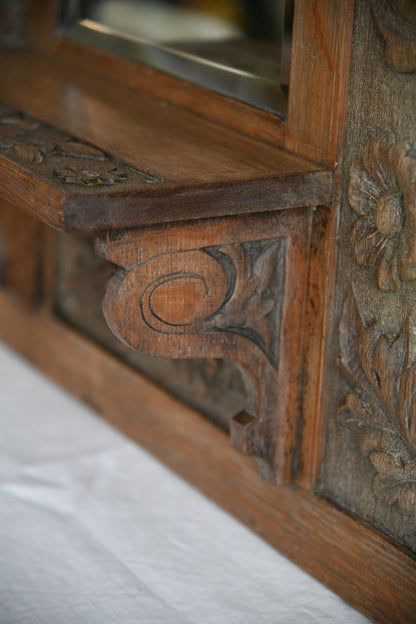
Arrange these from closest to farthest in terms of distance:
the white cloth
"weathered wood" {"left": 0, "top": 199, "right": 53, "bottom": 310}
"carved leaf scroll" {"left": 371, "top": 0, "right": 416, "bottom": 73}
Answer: "carved leaf scroll" {"left": 371, "top": 0, "right": 416, "bottom": 73}
the white cloth
"weathered wood" {"left": 0, "top": 199, "right": 53, "bottom": 310}

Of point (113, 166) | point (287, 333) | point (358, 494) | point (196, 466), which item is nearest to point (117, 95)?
point (113, 166)

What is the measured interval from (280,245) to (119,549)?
0.52 m

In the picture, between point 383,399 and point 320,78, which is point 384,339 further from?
point 320,78

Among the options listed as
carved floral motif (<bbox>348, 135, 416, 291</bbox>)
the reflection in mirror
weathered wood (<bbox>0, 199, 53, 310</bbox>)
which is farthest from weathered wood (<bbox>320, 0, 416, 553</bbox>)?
weathered wood (<bbox>0, 199, 53, 310</bbox>)

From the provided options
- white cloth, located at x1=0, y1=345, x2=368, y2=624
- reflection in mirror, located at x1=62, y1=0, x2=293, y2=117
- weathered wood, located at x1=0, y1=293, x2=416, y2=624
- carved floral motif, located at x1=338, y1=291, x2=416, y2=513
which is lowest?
white cloth, located at x1=0, y1=345, x2=368, y2=624

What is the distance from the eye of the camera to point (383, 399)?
1.08 metres

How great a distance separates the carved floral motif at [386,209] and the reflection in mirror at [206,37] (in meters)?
0.19

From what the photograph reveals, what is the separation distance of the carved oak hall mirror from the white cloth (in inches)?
1.8

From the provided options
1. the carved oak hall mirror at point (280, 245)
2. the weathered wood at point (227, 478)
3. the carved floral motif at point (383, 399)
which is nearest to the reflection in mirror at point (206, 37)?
the carved oak hall mirror at point (280, 245)

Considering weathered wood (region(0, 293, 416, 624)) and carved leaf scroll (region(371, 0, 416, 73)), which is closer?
carved leaf scroll (region(371, 0, 416, 73))

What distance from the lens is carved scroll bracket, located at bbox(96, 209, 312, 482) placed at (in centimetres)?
106

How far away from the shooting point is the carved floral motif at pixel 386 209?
0.99m

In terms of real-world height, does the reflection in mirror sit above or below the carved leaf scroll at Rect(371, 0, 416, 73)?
below

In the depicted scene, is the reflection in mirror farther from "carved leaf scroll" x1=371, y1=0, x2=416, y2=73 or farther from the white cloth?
the white cloth
